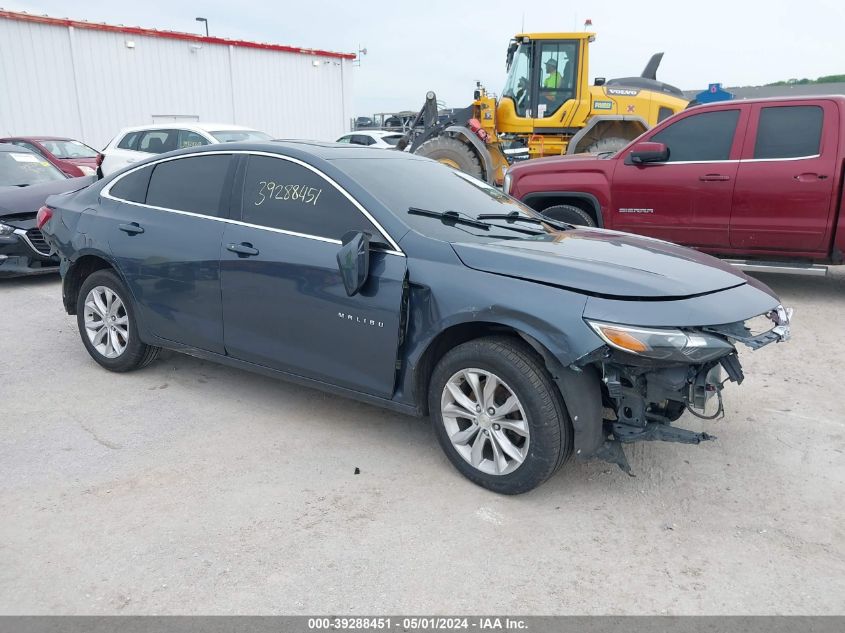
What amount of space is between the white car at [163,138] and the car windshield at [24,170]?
216 centimetres

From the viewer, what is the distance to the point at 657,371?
123 inches

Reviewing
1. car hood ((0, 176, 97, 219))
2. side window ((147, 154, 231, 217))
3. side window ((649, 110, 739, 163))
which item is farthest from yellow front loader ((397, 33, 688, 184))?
side window ((147, 154, 231, 217))

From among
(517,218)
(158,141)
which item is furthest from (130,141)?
(517,218)

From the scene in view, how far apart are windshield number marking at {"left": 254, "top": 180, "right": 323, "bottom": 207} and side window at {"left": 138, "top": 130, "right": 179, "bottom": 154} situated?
8.74 m

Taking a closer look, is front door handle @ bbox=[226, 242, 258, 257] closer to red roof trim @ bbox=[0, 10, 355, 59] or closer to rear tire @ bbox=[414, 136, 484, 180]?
rear tire @ bbox=[414, 136, 484, 180]

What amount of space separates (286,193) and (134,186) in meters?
1.51

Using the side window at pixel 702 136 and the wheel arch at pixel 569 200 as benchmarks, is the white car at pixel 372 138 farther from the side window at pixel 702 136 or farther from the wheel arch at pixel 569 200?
the side window at pixel 702 136

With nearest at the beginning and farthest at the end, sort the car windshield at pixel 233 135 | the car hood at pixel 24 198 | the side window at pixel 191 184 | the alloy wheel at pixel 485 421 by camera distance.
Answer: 1. the alloy wheel at pixel 485 421
2. the side window at pixel 191 184
3. the car hood at pixel 24 198
4. the car windshield at pixel 233 135

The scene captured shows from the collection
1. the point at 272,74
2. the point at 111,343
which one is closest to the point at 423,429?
the point at 111,343

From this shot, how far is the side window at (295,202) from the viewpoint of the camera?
3.84m

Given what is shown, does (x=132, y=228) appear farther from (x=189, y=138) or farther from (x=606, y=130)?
(x=606, y=130)

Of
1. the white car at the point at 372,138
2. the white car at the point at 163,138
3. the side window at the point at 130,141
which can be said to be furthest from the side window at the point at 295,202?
the white car at the point at 372,138

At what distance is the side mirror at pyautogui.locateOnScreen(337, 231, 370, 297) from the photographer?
3.54 m

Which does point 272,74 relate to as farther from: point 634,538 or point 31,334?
point 634,538
